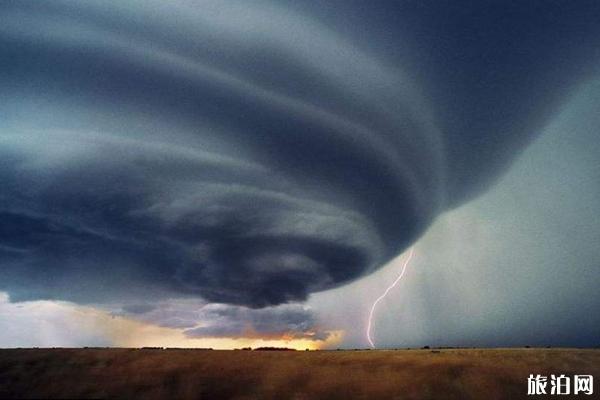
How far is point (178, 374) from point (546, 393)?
73.2ft

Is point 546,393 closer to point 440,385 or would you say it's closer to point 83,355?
point 440,385

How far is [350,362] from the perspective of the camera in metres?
31.5

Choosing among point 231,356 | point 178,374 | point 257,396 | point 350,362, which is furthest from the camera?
point 231,356

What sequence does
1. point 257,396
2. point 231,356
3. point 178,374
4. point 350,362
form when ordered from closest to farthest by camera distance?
point 257,396 → point 178,374 → point 350,362 → point 231,356

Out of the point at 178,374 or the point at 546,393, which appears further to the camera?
the point at 178,374

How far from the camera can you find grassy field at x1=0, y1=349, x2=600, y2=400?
26078 millimetres

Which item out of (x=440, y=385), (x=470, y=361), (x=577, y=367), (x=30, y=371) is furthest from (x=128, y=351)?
(x=577, y=367)

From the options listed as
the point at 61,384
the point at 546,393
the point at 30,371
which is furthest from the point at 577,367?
the point at 30,371

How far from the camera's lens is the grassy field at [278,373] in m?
26.1

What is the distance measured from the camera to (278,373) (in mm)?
29078

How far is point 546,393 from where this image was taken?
25875mm

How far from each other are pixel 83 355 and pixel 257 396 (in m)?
15.2

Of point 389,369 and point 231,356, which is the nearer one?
point 389,369

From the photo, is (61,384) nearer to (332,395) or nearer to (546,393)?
(332,395)
